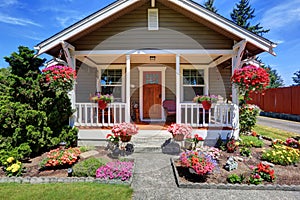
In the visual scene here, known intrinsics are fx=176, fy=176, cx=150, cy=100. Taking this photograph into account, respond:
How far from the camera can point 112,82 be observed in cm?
827

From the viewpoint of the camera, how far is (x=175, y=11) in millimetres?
6168

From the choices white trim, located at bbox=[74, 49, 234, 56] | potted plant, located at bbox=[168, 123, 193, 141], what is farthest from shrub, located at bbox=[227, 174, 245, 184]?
white trim, located at bbox=[74, 49, 234, 56]

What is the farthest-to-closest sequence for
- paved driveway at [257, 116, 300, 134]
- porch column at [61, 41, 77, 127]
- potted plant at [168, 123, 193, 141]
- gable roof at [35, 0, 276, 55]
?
1. paved driveway at [257, 116, 300, 134]
2. porch column at [61, 41, 77, 127]
3. gable roof at [35, 0, 276, 55]
4. potted plant at [168, 123, 193, 141]

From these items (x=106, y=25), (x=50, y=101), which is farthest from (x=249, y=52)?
(x=50, y=101)

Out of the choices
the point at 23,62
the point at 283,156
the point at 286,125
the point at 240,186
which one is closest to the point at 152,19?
the point at 23,62

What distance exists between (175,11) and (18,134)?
6071 mm

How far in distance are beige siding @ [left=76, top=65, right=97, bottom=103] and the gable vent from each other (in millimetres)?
3586

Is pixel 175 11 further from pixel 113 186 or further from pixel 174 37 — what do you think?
pixel 113 186

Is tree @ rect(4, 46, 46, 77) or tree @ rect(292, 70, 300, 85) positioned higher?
tree @ rect(292, 70, 300, 85)

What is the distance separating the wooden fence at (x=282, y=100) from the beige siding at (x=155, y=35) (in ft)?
33.9

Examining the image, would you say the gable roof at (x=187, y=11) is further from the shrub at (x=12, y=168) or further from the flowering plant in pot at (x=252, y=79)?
the shrub at (x=12, y=168)

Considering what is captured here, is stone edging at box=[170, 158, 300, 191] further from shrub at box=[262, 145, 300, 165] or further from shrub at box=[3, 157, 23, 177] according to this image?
shrub at box=[3, 157, 23, 177]

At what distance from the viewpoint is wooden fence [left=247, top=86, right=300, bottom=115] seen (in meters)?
13.3

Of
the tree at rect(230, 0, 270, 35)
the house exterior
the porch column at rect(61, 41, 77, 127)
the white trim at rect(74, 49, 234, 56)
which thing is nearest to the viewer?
the house exterior
